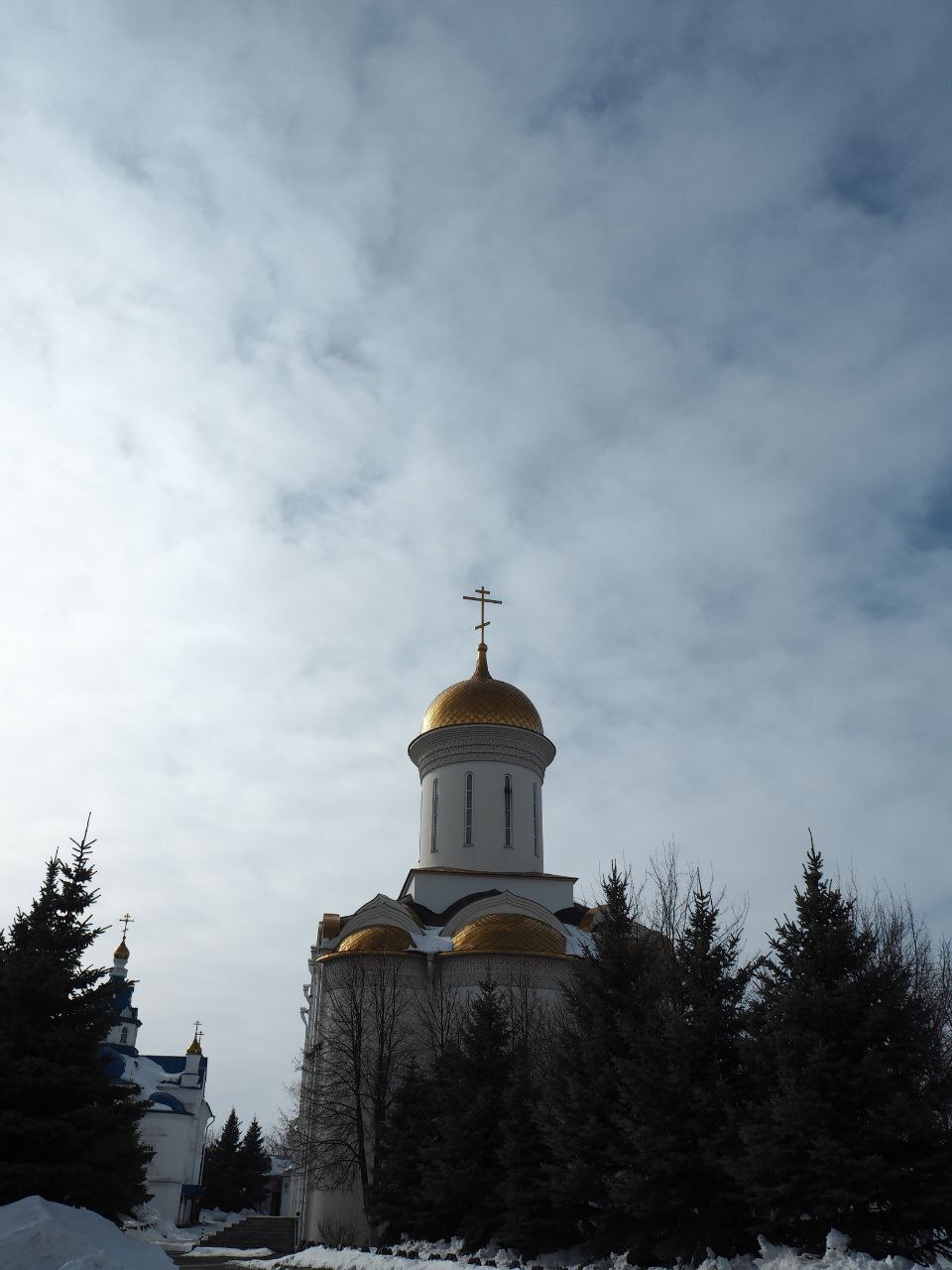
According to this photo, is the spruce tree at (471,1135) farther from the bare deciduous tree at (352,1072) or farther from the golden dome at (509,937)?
the golden dome at (509,937)

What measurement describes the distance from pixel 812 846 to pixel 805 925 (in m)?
0.92

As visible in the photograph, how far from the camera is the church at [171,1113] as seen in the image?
1359 inches

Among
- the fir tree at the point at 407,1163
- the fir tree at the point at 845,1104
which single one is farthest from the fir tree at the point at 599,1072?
the fir tree at the point at 407,1163

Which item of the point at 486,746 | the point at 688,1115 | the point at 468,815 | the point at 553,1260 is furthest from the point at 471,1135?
the point at 486,746

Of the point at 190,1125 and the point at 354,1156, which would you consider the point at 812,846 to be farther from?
the point at 190,1125

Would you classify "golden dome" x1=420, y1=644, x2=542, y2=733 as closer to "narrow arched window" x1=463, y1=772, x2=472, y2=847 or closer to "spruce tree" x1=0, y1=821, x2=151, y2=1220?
"narrow arched window" x1=463, y1=772, x2=472, y2=847

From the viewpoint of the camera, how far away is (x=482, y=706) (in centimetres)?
2614

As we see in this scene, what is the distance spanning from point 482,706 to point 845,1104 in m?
17.4

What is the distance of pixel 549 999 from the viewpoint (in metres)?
20.5

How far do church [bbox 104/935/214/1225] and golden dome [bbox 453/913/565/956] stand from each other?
14139 mm

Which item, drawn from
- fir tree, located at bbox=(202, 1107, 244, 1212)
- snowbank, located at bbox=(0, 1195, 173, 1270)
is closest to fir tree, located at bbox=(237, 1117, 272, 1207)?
fir tree, located at bbox=(202, 1107, 244, 1212)

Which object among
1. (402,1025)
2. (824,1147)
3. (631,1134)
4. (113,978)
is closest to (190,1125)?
(402,1025)

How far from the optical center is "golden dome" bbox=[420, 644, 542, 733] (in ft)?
85.4

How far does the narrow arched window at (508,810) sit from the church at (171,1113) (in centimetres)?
1319
